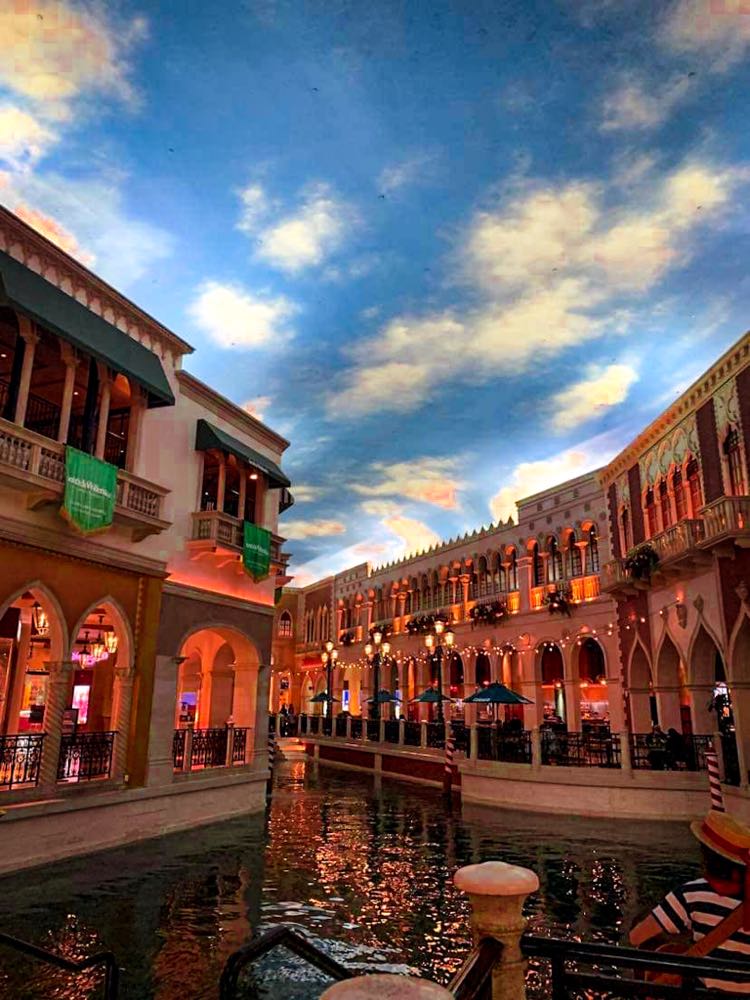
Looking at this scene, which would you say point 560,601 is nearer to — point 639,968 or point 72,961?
point 72,961

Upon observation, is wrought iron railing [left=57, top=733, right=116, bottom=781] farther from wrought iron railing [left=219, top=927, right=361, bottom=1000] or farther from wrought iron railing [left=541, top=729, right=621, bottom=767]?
wrought iron railing [left=541, top=729, right=621, bottom=767]

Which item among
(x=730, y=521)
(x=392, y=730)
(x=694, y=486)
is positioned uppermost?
(x=694, y=486)

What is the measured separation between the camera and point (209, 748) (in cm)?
1505

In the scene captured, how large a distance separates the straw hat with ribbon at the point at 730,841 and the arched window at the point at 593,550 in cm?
2110

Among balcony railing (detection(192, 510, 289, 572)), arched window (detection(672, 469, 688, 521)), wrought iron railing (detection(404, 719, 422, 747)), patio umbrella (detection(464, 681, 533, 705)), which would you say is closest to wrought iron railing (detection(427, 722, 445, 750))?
wrought iron railing (detection(404, 719, 422, 747))

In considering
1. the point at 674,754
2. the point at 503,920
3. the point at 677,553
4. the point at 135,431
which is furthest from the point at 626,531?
the point at 503,920

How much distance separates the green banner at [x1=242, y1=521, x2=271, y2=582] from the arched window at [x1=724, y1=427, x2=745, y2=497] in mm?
10400

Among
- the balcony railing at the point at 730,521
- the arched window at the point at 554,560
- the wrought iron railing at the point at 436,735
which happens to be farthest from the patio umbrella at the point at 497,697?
the arched window at the point at 554,560

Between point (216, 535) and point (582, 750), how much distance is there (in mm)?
10629

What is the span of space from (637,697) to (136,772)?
14.2 m

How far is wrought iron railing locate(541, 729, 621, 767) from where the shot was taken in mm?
16422

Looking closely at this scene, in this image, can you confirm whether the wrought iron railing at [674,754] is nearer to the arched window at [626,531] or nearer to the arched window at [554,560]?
the arched window at [626,531]

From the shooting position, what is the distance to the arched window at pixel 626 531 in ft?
71.0

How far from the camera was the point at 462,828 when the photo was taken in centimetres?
1453
